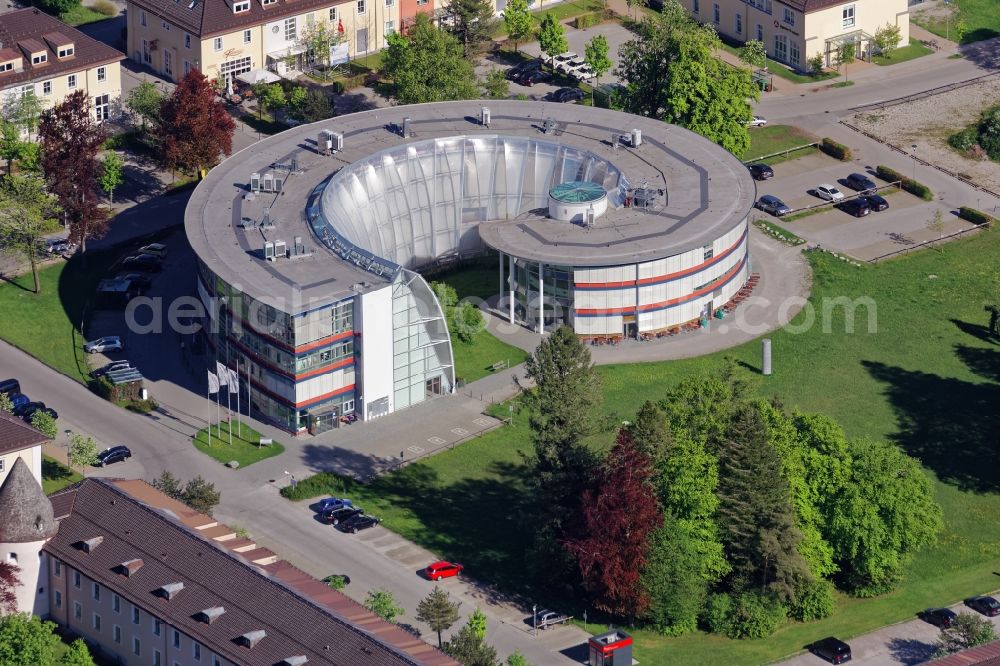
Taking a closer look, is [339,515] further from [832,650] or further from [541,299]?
[832,650]

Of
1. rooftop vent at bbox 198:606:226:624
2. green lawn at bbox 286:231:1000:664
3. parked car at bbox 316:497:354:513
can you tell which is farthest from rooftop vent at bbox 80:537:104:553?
green lawn at bbox 286:231:1000:664

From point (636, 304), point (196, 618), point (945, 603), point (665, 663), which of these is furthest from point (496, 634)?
point (636, 304)

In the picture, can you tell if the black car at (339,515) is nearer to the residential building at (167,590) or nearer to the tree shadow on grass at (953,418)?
the residential building at (167,590)

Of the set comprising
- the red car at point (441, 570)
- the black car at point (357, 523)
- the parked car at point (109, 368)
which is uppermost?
the parked car at point (109, 368)

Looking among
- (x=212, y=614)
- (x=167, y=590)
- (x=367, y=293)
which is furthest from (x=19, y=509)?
(x=367, y=293)

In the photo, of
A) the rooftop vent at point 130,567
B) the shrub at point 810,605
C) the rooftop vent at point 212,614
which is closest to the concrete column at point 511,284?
the shrub at point 810,605
